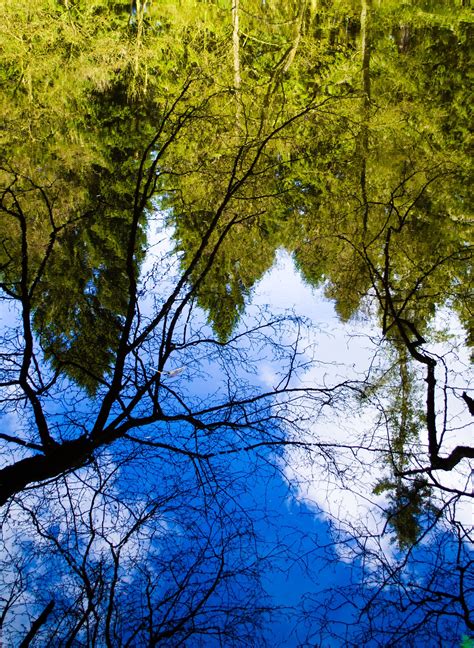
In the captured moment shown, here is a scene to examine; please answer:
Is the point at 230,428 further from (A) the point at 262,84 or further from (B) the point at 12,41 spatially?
(B) the point at 12,41

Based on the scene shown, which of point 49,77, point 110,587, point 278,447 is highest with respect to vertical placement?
point 49,77

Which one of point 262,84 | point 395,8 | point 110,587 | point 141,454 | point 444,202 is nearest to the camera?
point 110,587

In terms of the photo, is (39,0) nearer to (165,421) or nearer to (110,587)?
(165,421)

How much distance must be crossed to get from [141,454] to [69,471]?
1.68ft

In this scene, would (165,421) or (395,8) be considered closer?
(165,421)

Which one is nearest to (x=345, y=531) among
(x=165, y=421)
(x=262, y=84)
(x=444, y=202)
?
(x=165, y=421)

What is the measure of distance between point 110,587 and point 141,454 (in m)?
0.90

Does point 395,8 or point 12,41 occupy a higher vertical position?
point 395,8

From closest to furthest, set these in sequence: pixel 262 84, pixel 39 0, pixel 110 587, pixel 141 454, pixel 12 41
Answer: pixel 110 587, pixel 141 454, pixel 262 84, pixel 12 41, pixel 39 0

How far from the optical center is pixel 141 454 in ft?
12.1

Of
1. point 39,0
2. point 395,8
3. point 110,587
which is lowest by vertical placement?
point 110,587

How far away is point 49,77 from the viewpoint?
948 cm

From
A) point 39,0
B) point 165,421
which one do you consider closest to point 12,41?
point 39,0

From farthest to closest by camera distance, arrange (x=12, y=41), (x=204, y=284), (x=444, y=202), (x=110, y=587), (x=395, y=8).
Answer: (x=395, y=8) → (x=12, y=41) → (x=444, y=202) → (x=204, y=284) → (x=110, y=587)
